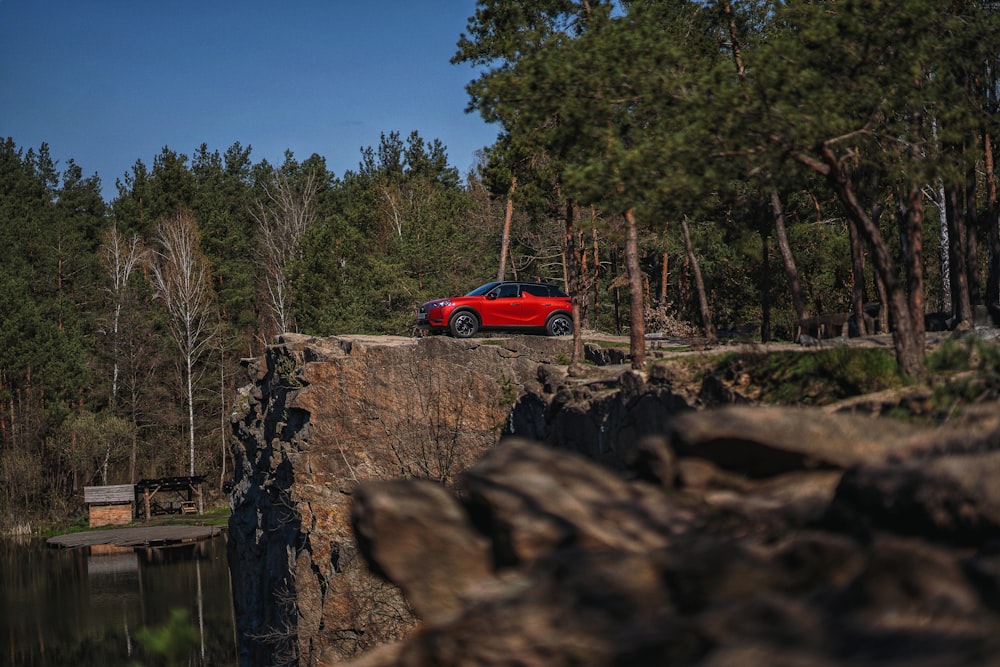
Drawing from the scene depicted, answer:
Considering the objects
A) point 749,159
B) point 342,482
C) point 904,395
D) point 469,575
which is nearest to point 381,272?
point 342,482

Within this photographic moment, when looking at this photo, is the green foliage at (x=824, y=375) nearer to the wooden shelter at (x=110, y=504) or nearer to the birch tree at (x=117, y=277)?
the wooden shelter at (x=110, y=504)

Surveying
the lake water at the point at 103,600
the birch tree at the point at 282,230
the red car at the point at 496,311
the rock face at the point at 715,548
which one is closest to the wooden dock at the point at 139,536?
the lake water at the point at 103,600

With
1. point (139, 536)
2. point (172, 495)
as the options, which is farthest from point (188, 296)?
point (139, 536)

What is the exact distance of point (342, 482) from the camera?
28625 millimetres

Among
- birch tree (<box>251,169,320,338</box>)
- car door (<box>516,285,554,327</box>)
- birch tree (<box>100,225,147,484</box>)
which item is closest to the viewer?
car door (<box>516,285,554,327</box>)

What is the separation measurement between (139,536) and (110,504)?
7.42 meters

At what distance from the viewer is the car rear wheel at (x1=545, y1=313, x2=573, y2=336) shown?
30922 millimetres

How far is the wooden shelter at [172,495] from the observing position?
6297cm

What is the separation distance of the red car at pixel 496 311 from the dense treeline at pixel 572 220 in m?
1.98

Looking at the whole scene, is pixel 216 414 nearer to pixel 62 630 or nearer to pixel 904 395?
pixel 62 630

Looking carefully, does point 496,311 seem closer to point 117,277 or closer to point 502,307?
point 502,307

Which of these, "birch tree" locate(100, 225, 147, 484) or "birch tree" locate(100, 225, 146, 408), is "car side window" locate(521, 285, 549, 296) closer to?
"birch tree" locate(100, 225, 147, 484)

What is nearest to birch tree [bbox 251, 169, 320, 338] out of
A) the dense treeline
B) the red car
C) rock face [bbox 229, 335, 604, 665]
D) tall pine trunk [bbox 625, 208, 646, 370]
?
the dense treeline

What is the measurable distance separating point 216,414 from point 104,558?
2001 centimetres
